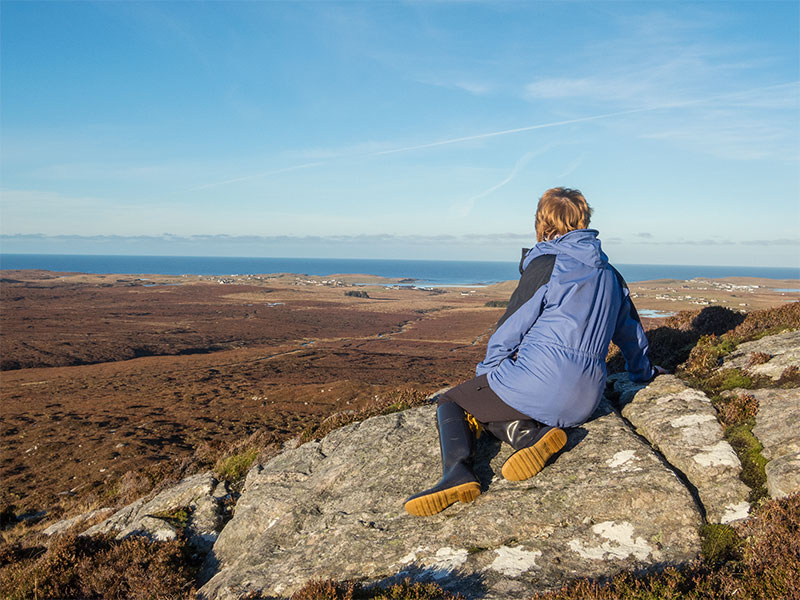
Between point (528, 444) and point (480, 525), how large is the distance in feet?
2.67

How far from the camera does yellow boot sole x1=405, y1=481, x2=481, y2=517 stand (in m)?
4.16

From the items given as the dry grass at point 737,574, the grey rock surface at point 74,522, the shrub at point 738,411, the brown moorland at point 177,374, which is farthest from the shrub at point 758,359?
the grey rock surface at point 74,522

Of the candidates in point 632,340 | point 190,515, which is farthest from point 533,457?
point 190,515

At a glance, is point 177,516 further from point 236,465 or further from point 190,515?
point 236,465

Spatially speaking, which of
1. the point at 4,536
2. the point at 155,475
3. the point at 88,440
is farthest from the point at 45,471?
the point at 155,475

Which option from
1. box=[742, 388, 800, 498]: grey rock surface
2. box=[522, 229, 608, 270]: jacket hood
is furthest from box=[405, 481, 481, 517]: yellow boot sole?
box=[742, 388, 800, 498]: grey rock surface

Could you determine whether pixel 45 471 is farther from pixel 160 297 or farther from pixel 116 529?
pixel 160 297

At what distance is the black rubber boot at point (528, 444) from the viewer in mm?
4273

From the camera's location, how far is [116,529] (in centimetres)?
661

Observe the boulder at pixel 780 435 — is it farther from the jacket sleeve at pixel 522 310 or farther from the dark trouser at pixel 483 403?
the jacket sleeve at pixel 522 310

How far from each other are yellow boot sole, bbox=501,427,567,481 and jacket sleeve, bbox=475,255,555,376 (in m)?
0.79

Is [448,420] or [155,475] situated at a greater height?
[448,420]

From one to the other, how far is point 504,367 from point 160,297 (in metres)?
87.7

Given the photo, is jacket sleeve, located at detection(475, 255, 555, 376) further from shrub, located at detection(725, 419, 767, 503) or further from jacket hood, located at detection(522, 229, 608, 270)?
shrub, located at detection(725, 419, 767, 503)
